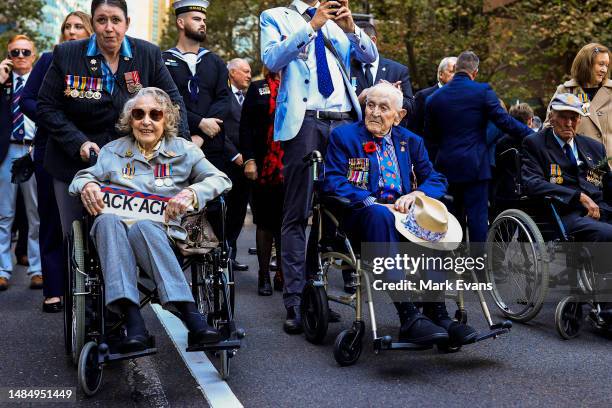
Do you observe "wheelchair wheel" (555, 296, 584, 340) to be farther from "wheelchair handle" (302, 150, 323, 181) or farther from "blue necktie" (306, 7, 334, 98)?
"blue necktie" (306, 7, 334, 98)

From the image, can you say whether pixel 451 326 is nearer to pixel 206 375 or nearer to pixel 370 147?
pixel 370 147

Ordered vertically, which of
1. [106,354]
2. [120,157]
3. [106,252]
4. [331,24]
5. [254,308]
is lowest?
[254,308]

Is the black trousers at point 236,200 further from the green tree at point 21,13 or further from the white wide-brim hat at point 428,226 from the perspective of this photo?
the green tree at point 21,13

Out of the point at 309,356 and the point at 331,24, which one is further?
the point at 331,24

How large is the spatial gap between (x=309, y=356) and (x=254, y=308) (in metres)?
1.63

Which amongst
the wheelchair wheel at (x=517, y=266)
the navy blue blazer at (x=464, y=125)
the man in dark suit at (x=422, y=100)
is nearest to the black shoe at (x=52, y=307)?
the wheelchair wheel at (x=517, y=266)

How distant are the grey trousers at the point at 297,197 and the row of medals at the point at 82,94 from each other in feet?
4.19

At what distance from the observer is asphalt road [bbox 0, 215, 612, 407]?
416cm

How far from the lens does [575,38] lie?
18.1 meters

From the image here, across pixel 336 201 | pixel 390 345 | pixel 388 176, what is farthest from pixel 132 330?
pixel 388 176

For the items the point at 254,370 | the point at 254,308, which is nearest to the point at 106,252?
the point at 254,370

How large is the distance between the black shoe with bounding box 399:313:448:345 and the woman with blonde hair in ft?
10.3

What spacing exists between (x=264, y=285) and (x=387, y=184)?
2.41 meters

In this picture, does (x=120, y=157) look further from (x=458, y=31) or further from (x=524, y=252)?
(x=458, y=31)
